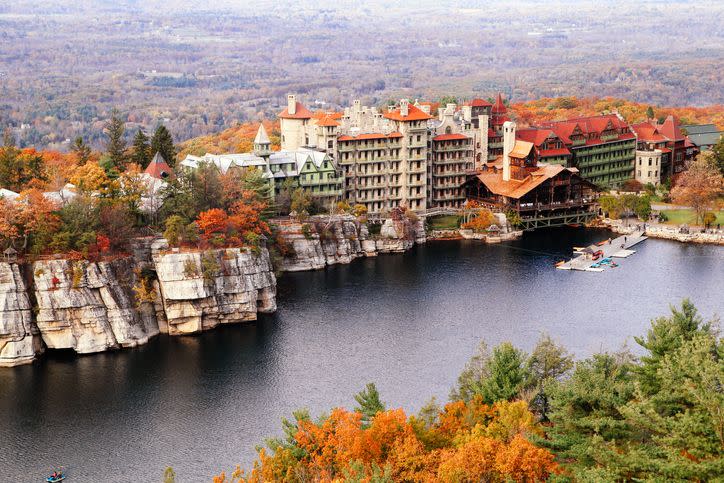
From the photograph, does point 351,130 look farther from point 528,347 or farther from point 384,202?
point 528,347

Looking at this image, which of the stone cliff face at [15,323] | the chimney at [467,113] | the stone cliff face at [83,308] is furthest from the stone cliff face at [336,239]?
the stone cliff face at [15,323]

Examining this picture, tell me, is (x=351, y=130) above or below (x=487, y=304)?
above

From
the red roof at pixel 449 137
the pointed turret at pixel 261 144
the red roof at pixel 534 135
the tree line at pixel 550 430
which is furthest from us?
the red roof at pixel 534 135

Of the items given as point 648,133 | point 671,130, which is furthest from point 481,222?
point 671,130

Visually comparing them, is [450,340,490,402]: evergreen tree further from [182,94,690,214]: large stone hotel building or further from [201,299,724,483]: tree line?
[182,94,690,214]: large stone hotel building

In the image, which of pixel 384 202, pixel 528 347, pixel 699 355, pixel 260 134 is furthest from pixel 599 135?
pixel 699 355

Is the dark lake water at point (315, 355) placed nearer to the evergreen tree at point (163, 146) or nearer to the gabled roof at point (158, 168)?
the gabled roof at point (158, 168)
